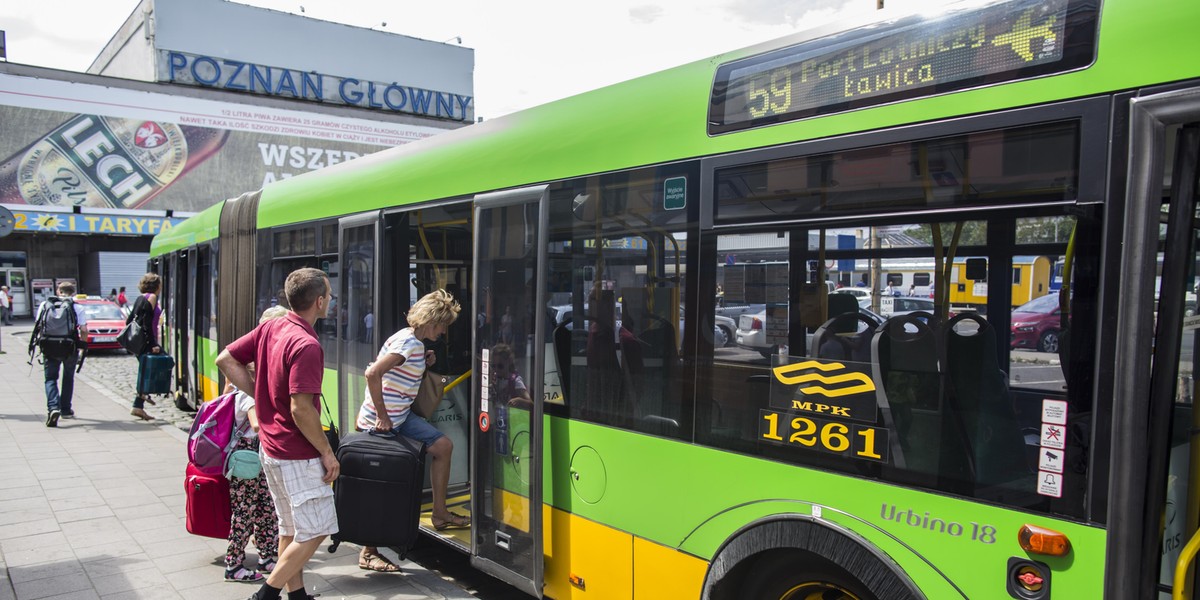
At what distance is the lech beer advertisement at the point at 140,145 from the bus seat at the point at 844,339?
32.4 meters

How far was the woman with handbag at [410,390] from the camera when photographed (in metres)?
4.84

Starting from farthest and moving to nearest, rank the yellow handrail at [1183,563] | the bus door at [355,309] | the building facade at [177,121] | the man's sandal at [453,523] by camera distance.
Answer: the building facade at [177,121] < the bus door at [355,309] < the man's sandal at [453,523] < the yellow handrail at [1183,563]

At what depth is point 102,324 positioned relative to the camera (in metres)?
21.7

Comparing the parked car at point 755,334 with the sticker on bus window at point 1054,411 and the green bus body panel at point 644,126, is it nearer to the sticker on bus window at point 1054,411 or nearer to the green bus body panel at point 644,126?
the green bus body panel at point 644,126

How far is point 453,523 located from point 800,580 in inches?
117

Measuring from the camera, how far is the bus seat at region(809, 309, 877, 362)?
297 centimetres

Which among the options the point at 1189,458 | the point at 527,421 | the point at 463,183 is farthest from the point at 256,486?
the point at 1189,458

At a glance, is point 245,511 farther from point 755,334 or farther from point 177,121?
point 177,121

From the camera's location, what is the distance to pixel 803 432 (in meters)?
3.07

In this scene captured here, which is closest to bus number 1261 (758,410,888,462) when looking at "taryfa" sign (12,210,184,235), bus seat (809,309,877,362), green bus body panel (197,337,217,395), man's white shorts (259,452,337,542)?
bus seat (809,309,877,362)

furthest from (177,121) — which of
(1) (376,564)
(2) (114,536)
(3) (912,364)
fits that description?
(3) (912,364)

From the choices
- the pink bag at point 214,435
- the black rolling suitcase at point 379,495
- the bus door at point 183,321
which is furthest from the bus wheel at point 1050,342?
the bus door at point 183,321

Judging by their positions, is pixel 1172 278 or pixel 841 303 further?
pixel 841 303

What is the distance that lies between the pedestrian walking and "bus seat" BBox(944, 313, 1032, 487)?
131 ft
